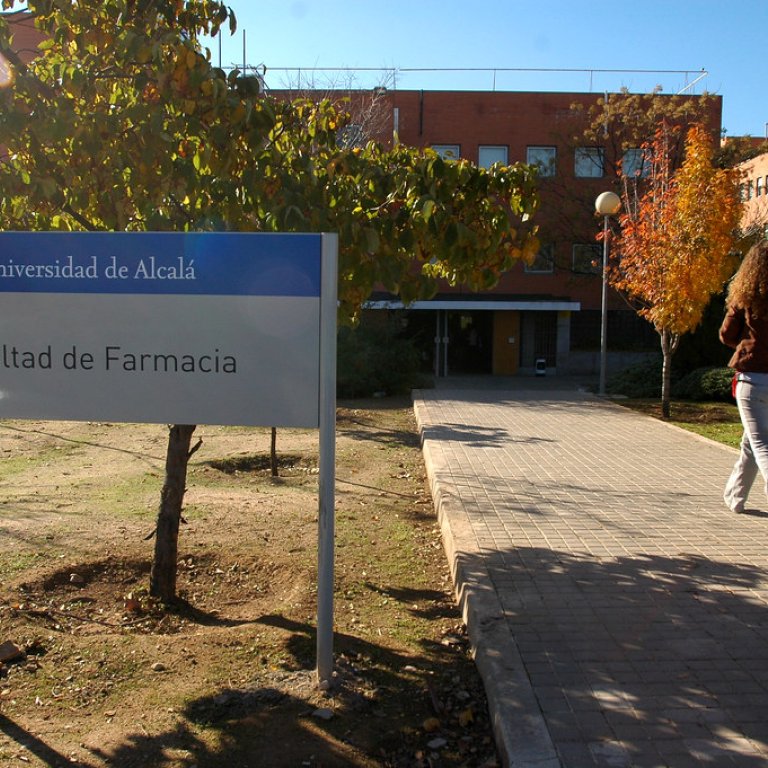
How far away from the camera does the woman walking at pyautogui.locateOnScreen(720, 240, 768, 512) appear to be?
5.89m

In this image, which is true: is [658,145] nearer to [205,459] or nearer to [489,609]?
[205,459]

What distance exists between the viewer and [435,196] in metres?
4.34

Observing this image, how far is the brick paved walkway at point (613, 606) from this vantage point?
3.14 m

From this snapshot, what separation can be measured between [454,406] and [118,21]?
38.4 ft

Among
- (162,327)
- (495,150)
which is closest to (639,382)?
(495,150)

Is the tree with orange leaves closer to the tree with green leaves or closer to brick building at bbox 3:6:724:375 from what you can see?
the tree with green leaves

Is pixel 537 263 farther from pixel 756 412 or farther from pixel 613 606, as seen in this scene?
pixel 613 606

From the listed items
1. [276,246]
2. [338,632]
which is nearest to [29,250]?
[276,246]

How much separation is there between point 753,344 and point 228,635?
427 cm

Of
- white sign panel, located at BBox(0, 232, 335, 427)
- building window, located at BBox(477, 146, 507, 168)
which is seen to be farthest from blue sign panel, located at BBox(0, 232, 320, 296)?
building window, located at BBox(477, 146, 507, 168)

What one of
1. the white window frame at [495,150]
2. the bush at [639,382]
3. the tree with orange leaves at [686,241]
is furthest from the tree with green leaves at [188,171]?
the white window frame at [495,150]

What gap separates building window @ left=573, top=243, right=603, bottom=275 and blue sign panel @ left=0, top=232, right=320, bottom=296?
2541 cm

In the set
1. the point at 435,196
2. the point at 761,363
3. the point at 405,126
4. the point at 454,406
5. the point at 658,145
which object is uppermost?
the point at 405,126

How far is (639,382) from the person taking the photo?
18.8 m
